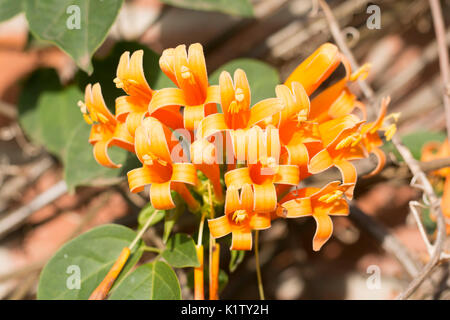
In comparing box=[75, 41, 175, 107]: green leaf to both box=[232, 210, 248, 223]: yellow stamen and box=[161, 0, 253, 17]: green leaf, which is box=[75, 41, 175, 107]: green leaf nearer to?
box=[161, 0, 253, 17]: green leaf

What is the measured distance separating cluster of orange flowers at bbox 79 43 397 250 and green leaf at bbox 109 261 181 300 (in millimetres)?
161

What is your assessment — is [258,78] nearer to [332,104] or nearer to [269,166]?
[332,104]

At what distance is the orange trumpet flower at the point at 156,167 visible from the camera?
0.80 metres

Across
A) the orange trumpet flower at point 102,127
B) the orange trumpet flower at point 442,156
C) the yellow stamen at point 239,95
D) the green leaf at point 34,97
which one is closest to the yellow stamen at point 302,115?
the yellow stamen at point 239,95

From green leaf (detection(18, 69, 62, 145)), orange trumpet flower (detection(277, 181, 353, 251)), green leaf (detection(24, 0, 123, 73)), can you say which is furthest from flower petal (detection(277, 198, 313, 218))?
green leaf (detection(18, 69, 62, 145))

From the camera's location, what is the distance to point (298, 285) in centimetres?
165

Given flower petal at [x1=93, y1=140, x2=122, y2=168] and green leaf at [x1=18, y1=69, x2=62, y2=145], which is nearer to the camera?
flower petal at [x1=93, y1=140, x2=122, y2=168]

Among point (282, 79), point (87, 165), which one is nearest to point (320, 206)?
point (87, 165)

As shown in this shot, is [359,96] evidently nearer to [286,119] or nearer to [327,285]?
[327,285]

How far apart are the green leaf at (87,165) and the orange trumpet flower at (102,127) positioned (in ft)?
0.53

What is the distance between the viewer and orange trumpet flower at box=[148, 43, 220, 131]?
2.72 feet
